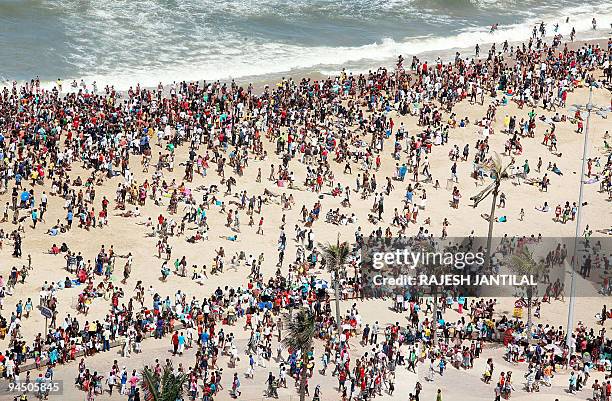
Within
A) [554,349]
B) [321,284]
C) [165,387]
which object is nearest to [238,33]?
[321,284]

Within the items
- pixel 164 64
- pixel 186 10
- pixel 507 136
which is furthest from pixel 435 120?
pixel 186 10

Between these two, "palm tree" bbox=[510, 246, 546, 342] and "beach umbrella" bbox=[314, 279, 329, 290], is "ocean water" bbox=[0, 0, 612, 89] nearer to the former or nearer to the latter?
"beach umbrella" bbox=[314, 279, 329, 290]

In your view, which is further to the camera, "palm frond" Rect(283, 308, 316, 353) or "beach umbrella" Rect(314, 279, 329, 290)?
"beach umbrella" Rect(314, 279, 329, 290)

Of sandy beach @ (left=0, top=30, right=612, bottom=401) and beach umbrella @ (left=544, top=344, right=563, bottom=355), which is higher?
sandy beach @ (left=0, top=30, right=612, bottom=401)

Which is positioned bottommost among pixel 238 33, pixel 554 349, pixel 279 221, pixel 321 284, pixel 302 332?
pixel 554 349

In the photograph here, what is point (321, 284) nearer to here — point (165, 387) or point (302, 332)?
point (302, 332)

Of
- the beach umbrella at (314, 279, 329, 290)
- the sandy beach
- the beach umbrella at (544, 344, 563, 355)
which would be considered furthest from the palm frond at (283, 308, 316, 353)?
the beach umbrella at (544, 344, 563, 355)

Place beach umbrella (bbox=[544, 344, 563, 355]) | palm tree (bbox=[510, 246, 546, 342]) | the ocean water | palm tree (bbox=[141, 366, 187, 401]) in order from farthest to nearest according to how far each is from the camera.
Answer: the ocean water, palm tree (bbox=[510, 246, 546, 342]), beach umbrella (bbox=[544, 344, 563, 355]), palm tree (bbox=[141, 366, 187, 401])

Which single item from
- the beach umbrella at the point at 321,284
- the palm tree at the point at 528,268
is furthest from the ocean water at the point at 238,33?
the palm tree at the point at 528,268

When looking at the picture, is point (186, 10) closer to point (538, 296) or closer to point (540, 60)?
point (540, 60)

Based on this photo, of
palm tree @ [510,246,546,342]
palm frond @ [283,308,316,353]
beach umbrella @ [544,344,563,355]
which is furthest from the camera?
palm tree @ [510,246,546,342]
